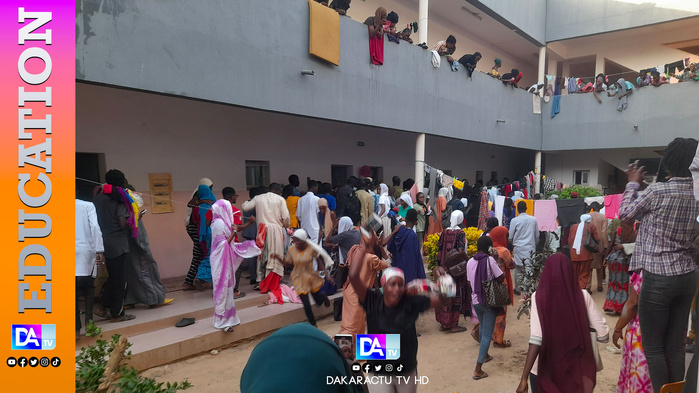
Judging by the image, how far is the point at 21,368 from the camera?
8.18 ft

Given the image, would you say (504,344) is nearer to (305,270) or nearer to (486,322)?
(486,322)

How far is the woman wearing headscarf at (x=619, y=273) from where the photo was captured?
6164mm

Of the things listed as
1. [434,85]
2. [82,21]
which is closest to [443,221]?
[434,85]

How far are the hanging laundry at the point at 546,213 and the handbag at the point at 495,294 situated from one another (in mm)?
5879

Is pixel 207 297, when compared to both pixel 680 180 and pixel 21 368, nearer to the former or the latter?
pixel 21 368

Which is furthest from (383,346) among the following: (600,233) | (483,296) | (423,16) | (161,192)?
(423,16)

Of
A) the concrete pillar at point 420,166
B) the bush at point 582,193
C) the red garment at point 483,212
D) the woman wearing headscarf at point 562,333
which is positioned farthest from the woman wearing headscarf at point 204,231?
the bush at point 582,193

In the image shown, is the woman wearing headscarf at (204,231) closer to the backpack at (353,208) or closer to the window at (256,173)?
the window at (256,173)

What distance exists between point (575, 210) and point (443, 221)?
3071mm

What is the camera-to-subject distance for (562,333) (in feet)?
8.77

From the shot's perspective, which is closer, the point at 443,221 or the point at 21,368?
the point at 21,368

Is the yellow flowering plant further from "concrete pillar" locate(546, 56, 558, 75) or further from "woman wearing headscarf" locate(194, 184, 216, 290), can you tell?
"concrete pillar" locate(546, 56, 558, 75)

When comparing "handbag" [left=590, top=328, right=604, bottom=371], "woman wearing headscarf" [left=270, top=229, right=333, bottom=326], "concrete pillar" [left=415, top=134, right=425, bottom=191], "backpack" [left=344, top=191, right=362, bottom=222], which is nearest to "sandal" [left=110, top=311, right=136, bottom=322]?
"woman wearing headscarf" [left=270, top=229, right=333, bottom=326]

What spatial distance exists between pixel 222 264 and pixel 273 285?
136 centimetres
